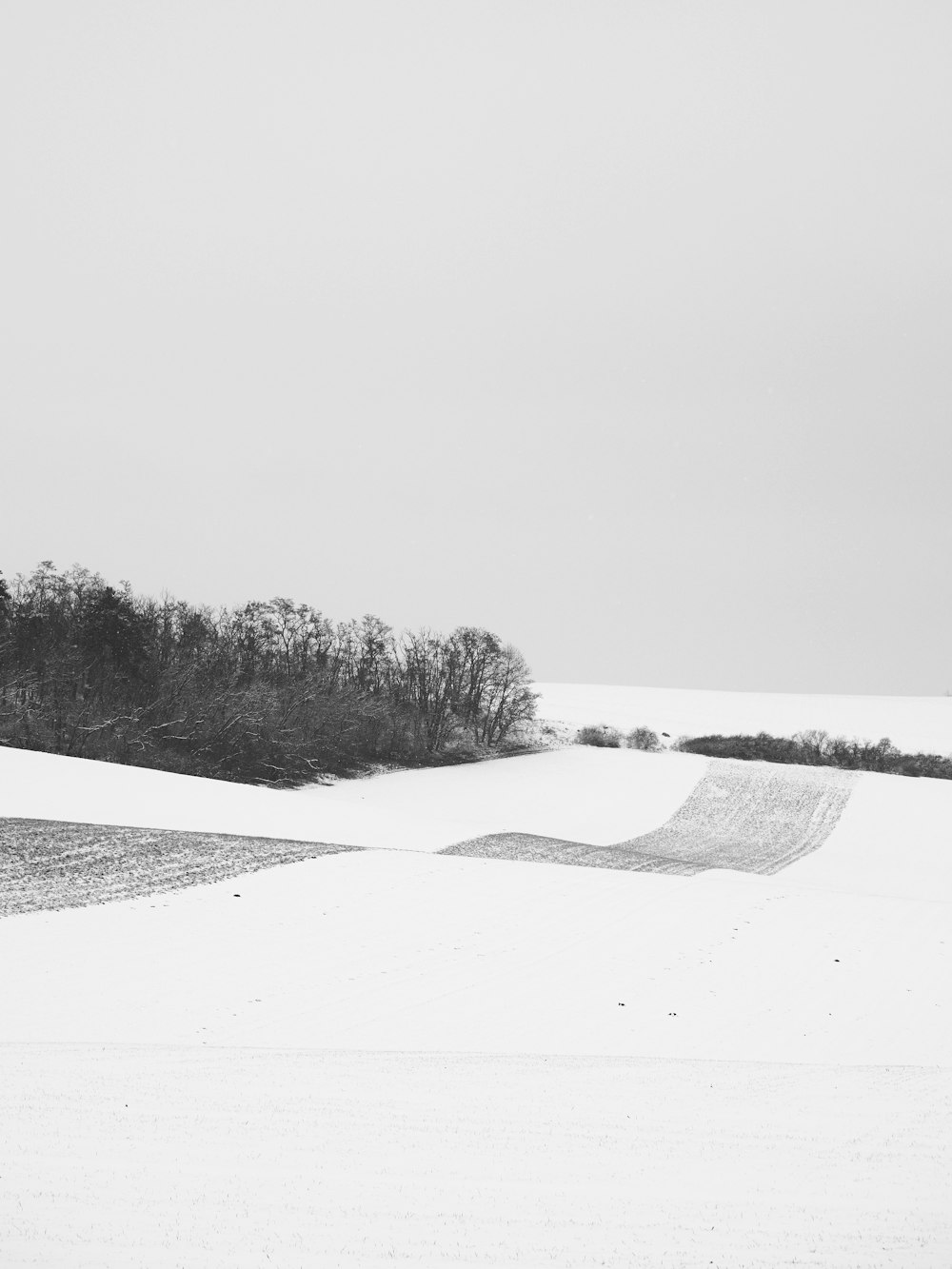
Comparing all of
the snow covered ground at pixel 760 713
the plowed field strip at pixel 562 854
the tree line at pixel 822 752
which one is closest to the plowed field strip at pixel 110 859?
the plowed field strip at pixel 562 854

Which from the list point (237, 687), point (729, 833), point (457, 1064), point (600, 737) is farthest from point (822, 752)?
point (457, 1064)

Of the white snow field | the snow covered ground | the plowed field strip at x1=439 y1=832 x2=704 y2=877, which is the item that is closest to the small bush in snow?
the snow covered ground

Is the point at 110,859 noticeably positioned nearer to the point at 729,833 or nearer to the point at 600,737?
the point at 729,833

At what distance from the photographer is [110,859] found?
22.8 metres

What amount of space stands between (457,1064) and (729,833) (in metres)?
34.6

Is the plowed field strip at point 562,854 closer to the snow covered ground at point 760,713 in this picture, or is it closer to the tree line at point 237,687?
the tree line at point 237,687

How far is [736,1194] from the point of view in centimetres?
830

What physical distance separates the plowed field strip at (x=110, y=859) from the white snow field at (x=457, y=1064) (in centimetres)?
19

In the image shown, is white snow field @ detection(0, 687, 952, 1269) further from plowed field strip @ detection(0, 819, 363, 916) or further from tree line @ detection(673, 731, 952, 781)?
tree line @ detection(673, 731, 952, 781)

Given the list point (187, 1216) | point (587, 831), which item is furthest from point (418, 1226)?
point (587, 831)

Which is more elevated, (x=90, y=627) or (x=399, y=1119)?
(x=90, y=627)

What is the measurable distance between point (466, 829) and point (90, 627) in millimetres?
34879

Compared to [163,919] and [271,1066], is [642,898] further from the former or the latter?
[271,1066]

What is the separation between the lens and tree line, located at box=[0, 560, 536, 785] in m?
53.2
